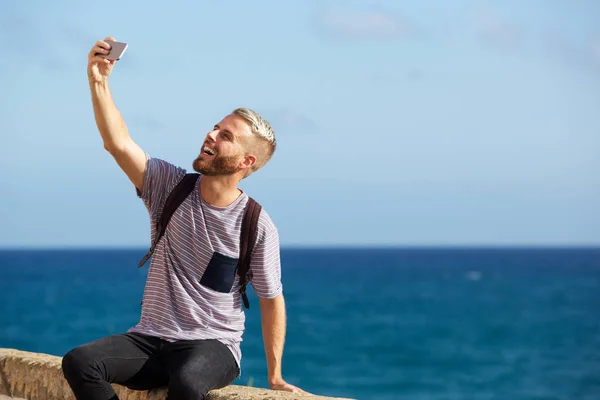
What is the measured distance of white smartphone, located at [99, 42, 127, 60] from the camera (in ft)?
13.4

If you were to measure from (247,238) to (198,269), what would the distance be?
252mm

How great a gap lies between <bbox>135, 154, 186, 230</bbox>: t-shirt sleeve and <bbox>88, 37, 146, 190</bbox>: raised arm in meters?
0.09

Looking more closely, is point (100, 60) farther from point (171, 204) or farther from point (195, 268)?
point (195, 268)

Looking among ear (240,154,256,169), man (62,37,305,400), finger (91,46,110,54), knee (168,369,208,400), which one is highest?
finger (91,46,110,54)

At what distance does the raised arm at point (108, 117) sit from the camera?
13.6 ft

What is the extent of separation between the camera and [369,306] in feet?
179

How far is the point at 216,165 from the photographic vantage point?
4.23 metres

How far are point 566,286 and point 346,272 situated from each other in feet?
72.5

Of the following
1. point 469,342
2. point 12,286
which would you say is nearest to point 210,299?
point 469,342

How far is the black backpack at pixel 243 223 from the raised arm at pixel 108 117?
8.3 inches

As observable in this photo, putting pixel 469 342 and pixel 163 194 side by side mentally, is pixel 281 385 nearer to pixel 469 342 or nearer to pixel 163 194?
pixel 163 194

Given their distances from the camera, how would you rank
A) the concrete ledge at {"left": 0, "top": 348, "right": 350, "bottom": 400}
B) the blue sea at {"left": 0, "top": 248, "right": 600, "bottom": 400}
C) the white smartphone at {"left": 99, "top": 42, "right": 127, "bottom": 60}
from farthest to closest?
1. the blue sea at {"left": 0, "top": 248, "right": 600, "bottom": 400}
2. the concrete ledge at {"left": 0, "top": 348, "right": 350, "bottom": 400}
3. the white smartphone at {"left": 99, "top": 42, "right": 127, "bottom": 60}

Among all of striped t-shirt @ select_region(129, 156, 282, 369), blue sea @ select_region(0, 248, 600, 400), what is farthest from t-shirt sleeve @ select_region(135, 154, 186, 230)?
blue sea @ select_region(0, 248, 600, 400)

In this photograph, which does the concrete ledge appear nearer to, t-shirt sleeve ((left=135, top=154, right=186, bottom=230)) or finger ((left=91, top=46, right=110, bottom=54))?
t-shirt sleeve ((left=135, top=154, right=186, bottom=230))
